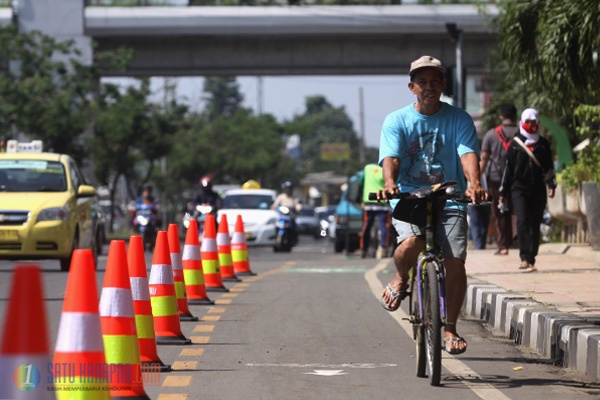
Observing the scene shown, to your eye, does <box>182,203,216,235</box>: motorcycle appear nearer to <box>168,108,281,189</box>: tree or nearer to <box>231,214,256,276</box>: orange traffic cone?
<box>231,214,256,276</box>: orange traffic cone

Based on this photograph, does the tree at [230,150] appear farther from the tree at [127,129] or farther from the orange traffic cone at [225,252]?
the orange traffic cone at [225,252]

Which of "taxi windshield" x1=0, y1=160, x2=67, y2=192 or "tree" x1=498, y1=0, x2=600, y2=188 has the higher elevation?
"tree" x1=498, y1=0, x2=600, y2=188

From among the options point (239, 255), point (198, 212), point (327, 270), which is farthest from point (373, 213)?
point (239, 255)

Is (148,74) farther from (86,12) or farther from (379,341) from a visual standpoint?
(379,341)

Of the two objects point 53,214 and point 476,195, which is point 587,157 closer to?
point 53,214

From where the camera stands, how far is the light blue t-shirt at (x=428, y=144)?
30.8 feet

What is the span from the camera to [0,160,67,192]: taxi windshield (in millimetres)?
20719

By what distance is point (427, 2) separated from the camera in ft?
159

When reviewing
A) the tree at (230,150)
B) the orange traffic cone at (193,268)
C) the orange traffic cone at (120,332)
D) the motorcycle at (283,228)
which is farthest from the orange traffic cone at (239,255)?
the tree at (230,150)

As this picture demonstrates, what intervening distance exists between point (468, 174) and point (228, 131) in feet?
289

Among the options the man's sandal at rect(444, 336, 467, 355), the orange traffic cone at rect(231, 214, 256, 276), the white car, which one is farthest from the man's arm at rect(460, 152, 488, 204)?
the white car

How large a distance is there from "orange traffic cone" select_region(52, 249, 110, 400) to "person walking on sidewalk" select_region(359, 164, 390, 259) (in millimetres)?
16738

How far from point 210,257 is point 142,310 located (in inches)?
288

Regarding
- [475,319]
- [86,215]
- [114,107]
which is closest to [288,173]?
[114,107]
